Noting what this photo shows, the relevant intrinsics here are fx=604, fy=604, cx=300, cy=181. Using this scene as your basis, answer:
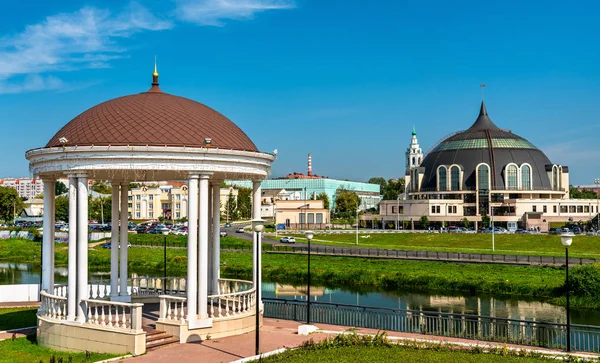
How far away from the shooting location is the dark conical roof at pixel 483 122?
114 meters

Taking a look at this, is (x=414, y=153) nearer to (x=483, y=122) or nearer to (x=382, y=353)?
(x=483, y=122)

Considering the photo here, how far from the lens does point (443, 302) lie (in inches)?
1337

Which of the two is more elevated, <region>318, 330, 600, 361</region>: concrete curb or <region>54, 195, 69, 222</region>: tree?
<region>54, 195, 69, 222</region>: tree

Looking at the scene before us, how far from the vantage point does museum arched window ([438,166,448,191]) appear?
348ft

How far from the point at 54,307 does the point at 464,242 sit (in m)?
60.3

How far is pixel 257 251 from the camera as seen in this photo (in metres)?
17.2

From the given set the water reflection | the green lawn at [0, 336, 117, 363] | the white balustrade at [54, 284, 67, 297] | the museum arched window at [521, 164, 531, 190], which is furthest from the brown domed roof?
the museum arched window at [521, 164, 531, 190]

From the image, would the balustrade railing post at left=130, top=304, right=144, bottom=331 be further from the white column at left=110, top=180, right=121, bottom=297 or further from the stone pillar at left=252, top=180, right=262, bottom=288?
the white column at left=110, top=180, right=121, bottom=297

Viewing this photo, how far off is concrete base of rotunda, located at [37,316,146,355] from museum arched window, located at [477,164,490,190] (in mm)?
94134

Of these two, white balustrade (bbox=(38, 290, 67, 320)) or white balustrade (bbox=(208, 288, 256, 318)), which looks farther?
white balustrade (bbox=(208, 288, 256, 318))

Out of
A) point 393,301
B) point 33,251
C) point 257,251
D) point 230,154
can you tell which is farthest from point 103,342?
point 33,251

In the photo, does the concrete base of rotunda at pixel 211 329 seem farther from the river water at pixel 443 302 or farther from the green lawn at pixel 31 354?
the river water at pixel 443 302

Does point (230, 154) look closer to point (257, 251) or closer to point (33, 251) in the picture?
point (257, 251)

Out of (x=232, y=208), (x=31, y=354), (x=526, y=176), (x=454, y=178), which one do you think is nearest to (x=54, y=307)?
(x=31, y=354)
